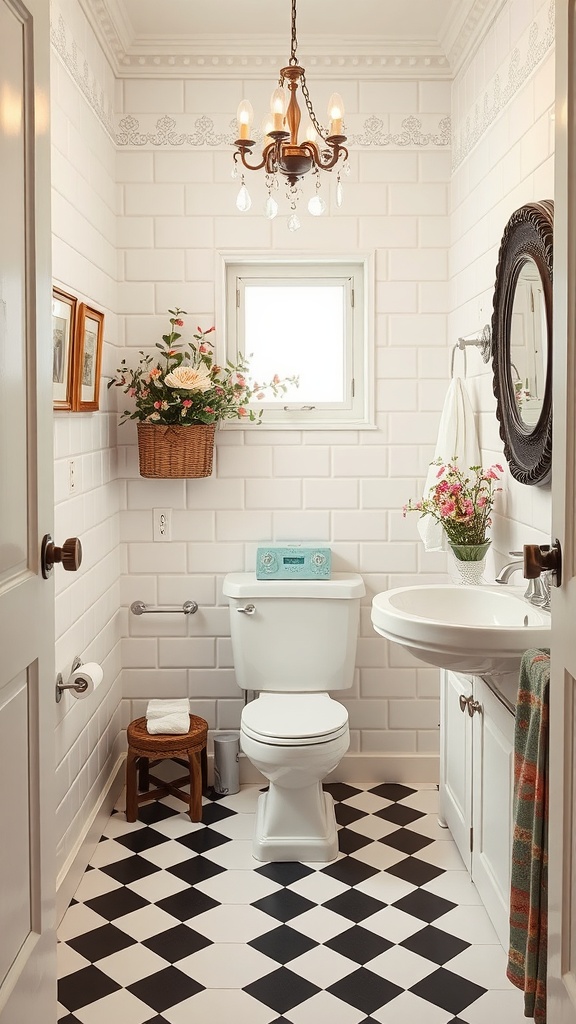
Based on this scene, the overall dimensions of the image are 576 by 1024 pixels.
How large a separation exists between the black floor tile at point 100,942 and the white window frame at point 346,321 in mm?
1831

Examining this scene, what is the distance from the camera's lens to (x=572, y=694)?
140cm

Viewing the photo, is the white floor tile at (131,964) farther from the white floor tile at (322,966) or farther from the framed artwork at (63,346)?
the framed artwork at (63,346)

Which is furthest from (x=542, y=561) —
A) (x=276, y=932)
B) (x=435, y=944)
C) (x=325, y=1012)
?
(x=276, y=932)

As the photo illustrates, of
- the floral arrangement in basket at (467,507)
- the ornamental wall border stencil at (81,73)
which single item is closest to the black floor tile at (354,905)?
the floral arrangement in basket at (467,507)

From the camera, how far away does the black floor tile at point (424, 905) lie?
2539mm

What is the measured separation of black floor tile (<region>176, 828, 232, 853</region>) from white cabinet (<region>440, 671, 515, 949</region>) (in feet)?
2.56

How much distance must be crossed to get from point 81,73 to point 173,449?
1256mm

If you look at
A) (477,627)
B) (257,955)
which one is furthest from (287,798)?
(477,627)

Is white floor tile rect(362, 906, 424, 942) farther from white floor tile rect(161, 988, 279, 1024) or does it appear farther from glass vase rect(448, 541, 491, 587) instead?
glass vase rect(448, 541, 491, 587)

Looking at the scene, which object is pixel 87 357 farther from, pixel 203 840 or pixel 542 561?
pixel 542 561

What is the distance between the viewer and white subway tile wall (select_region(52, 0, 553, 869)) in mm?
3369

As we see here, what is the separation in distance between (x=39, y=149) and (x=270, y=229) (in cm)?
209

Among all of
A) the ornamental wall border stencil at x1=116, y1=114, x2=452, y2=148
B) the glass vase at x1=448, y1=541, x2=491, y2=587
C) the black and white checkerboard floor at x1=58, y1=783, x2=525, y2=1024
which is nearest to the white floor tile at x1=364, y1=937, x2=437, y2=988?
the black and white checkerboard floor at x1=58, y1=783, x2=525, y2=1024

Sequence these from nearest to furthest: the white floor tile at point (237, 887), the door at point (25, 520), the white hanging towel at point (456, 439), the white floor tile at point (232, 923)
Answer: the door at point (25, 520) < the white floor tile at point (232, 923) < the white floor tile at point (237, 887) < the white hanging towel at point (456, 439)
